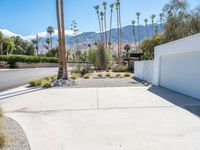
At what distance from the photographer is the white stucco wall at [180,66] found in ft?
36.1

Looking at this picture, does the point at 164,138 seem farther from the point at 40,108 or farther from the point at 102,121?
the point at 40,108

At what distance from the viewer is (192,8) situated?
23906 mm

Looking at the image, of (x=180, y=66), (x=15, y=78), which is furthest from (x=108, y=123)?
(x=15, y=78)

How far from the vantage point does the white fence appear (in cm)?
1918

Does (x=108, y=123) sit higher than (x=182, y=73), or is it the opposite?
(x=182, y=73)

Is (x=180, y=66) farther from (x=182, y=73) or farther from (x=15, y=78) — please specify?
(x=15, y=78)

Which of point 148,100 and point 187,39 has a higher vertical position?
point 187,39

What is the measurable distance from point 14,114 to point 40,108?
113 centimetres

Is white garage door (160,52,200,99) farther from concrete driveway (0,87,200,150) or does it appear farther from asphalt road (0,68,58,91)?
asphalt road (0,68,58,91)

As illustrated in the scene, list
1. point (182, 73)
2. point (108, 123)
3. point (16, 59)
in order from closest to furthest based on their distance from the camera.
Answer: point (108, 123), point (182, 73), point (16, 59)

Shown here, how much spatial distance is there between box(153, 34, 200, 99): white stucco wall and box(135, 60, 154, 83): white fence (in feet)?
7.43

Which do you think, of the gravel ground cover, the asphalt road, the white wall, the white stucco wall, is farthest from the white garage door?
the asphalt road

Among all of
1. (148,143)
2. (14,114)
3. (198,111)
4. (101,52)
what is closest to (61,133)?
(148,143)

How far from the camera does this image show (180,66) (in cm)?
1285
